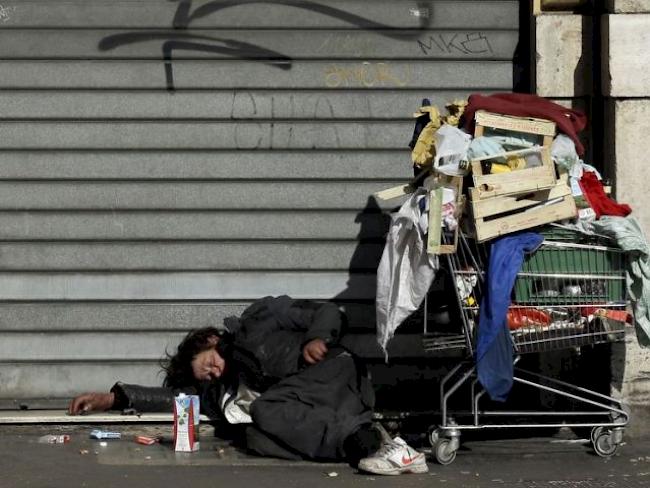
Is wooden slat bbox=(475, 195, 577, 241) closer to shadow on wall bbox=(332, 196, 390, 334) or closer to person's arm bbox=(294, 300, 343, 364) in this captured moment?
person's arm bbox=(294, 300, 343, 364)

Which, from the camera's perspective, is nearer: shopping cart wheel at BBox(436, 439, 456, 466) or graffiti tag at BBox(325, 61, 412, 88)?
shopping cart wheel at BBox(436, 439, 456, 466)

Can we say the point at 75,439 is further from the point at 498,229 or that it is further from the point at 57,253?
the point at 498,229

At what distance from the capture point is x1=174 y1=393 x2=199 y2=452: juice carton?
7.32 metres

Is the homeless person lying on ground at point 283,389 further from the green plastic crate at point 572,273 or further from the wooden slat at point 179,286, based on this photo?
the green plastic crate at point 572,273

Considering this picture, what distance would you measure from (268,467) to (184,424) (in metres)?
0.64

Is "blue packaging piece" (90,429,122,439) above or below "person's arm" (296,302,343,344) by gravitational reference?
below

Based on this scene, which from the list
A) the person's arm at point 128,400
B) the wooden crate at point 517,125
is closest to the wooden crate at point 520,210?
the wooden crate at point 517,125

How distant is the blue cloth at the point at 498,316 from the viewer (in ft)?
22.2

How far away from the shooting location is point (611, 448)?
23.5 ft

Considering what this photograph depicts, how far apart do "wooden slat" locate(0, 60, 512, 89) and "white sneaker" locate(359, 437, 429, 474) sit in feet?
8.31

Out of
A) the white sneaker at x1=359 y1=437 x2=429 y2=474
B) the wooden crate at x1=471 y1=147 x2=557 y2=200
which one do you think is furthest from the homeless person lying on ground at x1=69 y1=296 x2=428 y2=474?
the wooden crate at x1=471 y1=147 x2=557 y2=200

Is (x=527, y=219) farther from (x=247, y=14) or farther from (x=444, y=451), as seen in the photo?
(x=247, y=14)

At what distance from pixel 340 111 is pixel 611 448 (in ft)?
8.98

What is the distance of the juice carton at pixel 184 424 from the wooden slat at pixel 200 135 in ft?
5.76
